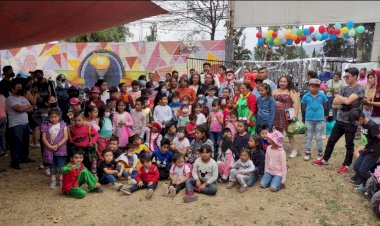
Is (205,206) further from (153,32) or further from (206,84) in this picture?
(153,32)

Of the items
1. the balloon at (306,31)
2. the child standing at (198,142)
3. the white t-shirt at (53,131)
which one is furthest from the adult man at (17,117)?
the balloon at (306,31)

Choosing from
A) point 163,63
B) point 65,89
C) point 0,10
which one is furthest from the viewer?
point 163,63

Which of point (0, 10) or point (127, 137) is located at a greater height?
point (0, 10)

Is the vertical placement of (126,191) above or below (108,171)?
below

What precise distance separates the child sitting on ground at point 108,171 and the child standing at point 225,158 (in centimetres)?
167

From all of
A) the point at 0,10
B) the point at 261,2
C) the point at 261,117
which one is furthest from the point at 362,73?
the point at 0,10

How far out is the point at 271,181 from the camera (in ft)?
18.6

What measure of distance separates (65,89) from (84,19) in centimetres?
564

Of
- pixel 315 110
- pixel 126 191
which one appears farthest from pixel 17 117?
pixel 315 110

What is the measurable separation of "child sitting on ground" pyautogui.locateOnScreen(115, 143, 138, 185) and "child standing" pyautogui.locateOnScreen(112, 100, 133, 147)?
1.62ft

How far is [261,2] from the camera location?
7.27ft

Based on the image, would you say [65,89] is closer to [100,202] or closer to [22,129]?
[22,129]

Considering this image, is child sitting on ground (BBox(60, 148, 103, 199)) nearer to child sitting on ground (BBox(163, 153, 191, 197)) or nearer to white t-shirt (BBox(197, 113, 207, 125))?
child sitting on ground (BBox(163, 153, 191, 197))

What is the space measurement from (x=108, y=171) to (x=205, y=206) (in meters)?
1.81
